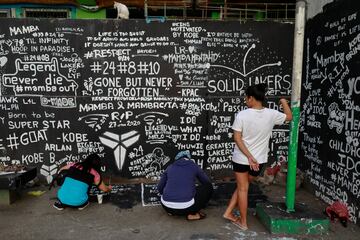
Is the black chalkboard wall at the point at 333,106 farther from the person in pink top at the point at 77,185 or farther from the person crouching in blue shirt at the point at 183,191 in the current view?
the person in pink top at the point at 77,185

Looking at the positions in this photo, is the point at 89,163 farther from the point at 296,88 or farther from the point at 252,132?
the point at 296,88

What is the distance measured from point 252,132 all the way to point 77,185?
8.29ft

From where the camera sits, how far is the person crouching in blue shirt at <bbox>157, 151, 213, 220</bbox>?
15.0 feet

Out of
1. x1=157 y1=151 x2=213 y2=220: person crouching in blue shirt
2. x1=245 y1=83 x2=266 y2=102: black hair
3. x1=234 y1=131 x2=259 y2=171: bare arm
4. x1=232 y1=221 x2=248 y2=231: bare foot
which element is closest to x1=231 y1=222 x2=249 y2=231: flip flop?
x1=232 y1=221 x2=248 y2=231: bare foot

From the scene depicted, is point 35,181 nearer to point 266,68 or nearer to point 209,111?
point 209,111

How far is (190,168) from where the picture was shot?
463cm

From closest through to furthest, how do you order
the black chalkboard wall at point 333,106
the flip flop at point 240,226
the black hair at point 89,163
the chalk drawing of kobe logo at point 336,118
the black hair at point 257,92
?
the black hair at point 257,92
the flip flop at point 240,226
the black chalkboard wall at point 333,106
the chalk drawing of kobe logo at point 336,118
the black hair at point 89,163

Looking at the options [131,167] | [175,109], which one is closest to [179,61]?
[175,109]

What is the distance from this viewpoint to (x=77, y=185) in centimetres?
499

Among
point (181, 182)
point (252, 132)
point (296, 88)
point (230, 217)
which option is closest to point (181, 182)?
point (181, 182)

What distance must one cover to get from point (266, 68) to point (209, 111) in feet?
4.19

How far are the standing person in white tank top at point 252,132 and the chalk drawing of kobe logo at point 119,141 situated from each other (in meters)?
2.45

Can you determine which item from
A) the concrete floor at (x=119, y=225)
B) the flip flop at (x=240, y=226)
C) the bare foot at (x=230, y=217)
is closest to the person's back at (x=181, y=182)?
the concrete floor at (x=119, y=225)

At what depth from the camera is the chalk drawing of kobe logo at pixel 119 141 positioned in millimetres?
6316
